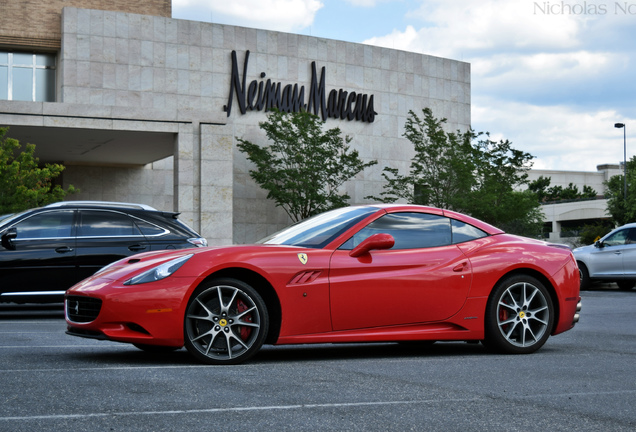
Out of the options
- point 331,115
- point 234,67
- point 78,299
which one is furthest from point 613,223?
point 78,299

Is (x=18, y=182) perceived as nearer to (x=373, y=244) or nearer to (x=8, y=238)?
(x=8, y=238)

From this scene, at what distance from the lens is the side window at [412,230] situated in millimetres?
7496

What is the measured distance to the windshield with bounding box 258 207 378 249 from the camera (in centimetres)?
730

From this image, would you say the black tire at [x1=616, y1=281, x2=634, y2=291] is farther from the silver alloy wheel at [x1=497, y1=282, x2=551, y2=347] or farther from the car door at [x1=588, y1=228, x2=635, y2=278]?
the silver alloy wheel at [x1=497, y1=282, x2=551, y2=347]

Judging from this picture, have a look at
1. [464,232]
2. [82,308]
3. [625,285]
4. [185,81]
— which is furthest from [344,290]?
[185,81]

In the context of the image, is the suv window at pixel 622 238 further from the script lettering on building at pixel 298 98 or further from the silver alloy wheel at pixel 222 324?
the script lettering on building at pixel 298 98

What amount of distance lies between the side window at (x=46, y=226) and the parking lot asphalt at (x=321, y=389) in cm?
387

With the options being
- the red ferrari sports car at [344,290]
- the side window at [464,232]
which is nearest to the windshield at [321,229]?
the red ferrari sports car at [344,290]

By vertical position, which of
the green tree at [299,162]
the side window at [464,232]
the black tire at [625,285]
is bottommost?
the black tire at [625,285]

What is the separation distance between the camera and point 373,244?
7.09 metres

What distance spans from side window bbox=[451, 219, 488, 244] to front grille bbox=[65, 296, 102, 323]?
125 inches

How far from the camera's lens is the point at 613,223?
72.6 meters

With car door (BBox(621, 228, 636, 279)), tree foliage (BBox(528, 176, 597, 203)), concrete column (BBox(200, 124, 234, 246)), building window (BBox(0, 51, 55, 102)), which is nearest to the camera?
car door (BBox(621, 228, 636, 279))

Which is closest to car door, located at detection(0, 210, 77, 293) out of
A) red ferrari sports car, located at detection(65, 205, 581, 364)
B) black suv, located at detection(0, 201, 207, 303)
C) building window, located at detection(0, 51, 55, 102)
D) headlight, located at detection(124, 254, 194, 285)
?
black suv, located at detection(0, 201, 207, 303)
